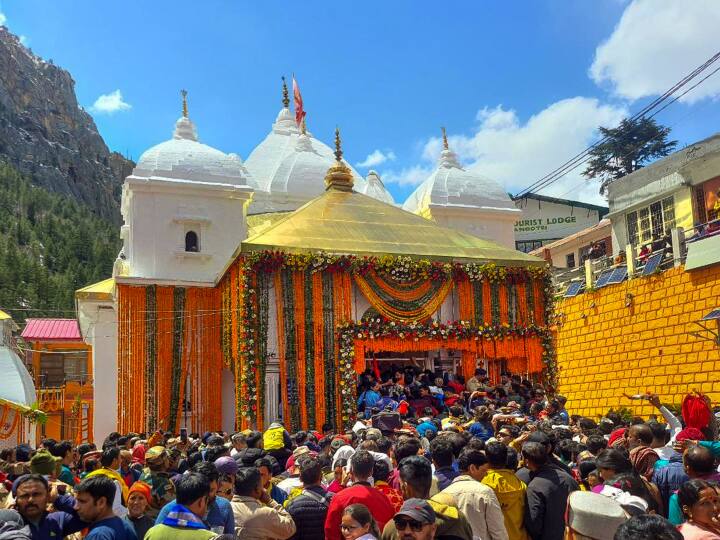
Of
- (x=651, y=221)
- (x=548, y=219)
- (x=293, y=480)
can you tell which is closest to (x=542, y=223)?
(x=548, y=219)

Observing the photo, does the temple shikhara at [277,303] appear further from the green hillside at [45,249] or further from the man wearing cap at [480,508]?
the green hillside at [45,249]

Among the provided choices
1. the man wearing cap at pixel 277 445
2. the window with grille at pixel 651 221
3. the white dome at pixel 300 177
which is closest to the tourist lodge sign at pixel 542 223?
the window with grille at pixel 651 221

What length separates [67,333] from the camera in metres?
41.7

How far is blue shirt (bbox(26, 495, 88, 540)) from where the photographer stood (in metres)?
4.64

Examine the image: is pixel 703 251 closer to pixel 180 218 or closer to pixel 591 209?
pixel 180 218

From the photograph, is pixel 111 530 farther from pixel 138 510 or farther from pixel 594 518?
pixel 594 518

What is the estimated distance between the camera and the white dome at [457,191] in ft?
85.8

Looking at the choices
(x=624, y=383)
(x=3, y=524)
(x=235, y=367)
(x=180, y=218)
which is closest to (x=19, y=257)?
(x=180, y=218)

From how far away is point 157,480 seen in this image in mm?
6074

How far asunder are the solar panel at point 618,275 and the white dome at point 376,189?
11523mm

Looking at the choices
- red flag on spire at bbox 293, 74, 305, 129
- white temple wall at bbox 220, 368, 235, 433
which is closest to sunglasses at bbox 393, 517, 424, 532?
white temple wall at bbox 220, 368, 235, 433

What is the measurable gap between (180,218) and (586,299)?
12.7 m

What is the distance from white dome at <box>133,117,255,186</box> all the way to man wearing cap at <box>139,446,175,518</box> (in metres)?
16.2

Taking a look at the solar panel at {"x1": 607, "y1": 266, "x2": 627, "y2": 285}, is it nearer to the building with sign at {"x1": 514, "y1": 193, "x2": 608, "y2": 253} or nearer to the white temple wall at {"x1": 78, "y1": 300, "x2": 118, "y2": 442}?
the white temple wall at {"x1": 78, "y1": 300, "x2": 118, "y2": 442}
